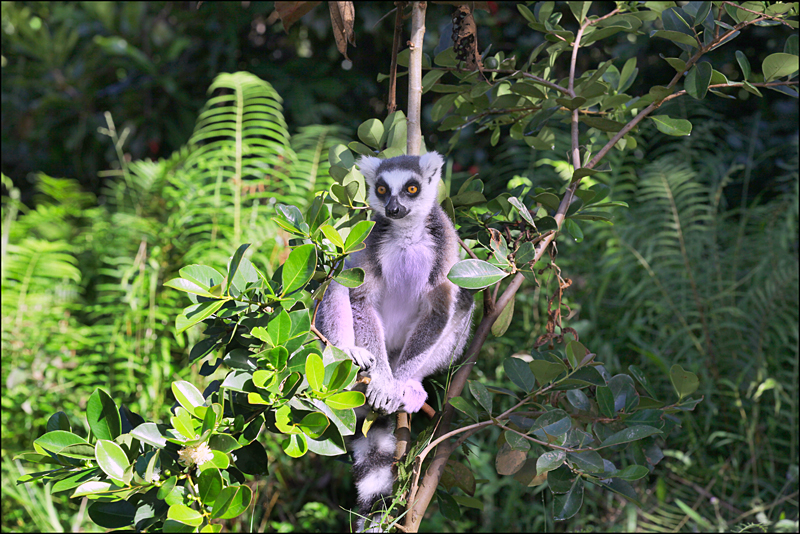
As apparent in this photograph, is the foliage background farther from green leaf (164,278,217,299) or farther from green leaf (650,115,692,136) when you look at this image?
green leaf (164,278,217,299)

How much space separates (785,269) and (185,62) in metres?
4.44

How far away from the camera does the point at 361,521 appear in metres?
1.22

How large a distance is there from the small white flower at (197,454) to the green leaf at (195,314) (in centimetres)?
19

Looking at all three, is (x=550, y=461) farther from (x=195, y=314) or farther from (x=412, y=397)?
(x=195, y=314)

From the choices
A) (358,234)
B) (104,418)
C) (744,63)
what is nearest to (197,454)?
(104,418)

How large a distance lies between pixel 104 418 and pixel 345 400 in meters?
0.42

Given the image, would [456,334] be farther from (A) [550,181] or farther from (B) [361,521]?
(A) [550,181]

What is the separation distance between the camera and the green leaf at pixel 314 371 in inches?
33.0

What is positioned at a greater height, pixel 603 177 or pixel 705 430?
pixel 603 177

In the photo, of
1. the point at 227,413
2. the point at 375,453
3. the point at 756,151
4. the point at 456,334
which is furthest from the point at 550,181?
the point at 227,413

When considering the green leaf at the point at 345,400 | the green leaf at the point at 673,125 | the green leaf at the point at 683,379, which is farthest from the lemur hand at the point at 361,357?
the green leaf at the point at 673,125

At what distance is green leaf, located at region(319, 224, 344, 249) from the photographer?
0.90 meters

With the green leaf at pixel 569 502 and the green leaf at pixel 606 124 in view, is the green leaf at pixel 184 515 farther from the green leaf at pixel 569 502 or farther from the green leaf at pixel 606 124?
the green leaf at pixel 606 124

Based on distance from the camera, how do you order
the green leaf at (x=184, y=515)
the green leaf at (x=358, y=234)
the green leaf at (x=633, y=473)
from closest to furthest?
1. the green leaf at (x=184, y=515)
2. the green leaf at (x=358, y=234)
3. the green leaf at (x=633, y=473)
